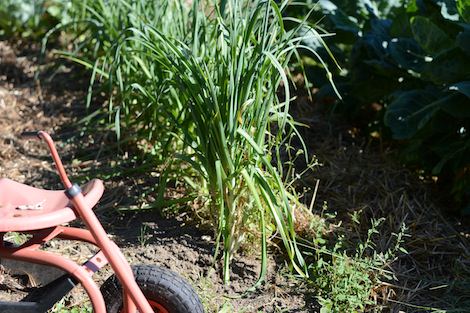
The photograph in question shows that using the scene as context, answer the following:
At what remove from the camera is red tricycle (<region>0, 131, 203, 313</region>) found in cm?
221

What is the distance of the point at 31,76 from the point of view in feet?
15.9

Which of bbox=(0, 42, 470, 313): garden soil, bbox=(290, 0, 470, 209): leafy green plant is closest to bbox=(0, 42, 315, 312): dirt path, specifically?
bbox=(0, 42, 470, 313): garden soil

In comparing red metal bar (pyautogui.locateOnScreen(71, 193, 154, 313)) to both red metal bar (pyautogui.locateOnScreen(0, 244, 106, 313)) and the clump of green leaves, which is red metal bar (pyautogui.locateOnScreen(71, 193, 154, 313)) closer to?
red metal bar (pyautogui.locateOnScreen(0, 244, 106, 313))

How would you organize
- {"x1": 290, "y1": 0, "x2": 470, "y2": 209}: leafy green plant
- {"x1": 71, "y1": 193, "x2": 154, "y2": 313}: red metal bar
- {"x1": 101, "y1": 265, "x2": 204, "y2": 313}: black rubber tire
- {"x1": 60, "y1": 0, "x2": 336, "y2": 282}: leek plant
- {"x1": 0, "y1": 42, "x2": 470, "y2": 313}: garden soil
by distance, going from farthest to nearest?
{"x1": 290, "y1": 0, "x2": 470, "y2": 209}: leafy green plant
{"x1": 0, "y1": 42, "x2": 470, "y2": 313}: garden soil
{"x1": 60, "y1": 0, "x2": 336, "y2": 282}: leek plant
{"x1": 101, "y1": 265, "x2": 204, "y2": 313}: black rubber tire
{"x1": 71, "y1": 193, "x2": 154, "y2": 313}: red metal bar

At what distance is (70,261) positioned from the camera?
230 cm

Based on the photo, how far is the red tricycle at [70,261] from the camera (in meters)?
2.21

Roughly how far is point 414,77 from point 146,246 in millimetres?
1655

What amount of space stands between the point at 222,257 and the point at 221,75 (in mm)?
722

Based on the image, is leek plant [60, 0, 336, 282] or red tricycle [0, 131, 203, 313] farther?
leek plant [60, 0, 336, 282]

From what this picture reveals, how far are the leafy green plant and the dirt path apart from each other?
3.39 ft

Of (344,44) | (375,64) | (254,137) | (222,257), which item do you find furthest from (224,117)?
(344,44)

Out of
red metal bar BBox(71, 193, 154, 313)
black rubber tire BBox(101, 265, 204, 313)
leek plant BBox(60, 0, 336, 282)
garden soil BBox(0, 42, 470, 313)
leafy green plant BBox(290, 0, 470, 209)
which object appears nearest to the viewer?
red metal bar BBox(71, 193, 154, 313)

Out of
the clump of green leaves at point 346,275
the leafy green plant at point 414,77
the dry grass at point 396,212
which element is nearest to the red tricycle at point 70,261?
the clump of green leaves at point 346,275

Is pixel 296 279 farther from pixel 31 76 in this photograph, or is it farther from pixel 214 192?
pixel 31 76
